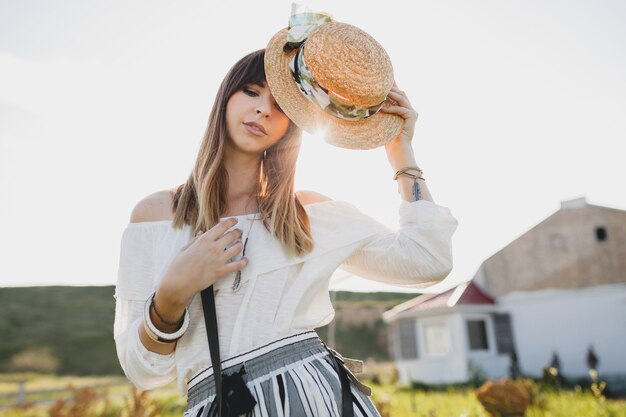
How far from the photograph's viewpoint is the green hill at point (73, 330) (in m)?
34.6

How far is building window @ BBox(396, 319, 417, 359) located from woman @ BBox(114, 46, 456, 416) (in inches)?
782

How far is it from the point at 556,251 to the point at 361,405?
21624mm

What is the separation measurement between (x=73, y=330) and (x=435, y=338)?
113 feet

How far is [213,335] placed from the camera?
133cm

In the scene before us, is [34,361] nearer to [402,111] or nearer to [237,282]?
[237,282]

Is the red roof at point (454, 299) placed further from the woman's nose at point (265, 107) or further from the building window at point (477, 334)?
the woman's nose at point (265, 107)

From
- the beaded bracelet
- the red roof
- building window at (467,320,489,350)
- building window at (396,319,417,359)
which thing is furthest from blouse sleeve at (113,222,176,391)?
building window at (396,319,417,359)

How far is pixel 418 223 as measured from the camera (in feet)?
5.13

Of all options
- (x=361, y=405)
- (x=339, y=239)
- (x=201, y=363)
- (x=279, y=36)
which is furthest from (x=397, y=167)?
(x=201, y=363)

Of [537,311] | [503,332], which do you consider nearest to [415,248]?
[537,311]

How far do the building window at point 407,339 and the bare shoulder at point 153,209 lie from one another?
20.0 metres

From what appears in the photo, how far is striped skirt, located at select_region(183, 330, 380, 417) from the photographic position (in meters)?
1.28

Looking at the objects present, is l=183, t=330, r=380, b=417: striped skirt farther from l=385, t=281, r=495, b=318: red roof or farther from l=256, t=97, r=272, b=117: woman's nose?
l=385, t=281, r=495, b=318: red roof

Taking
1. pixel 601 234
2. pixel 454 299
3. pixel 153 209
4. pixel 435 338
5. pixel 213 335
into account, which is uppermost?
pixel 601 234
